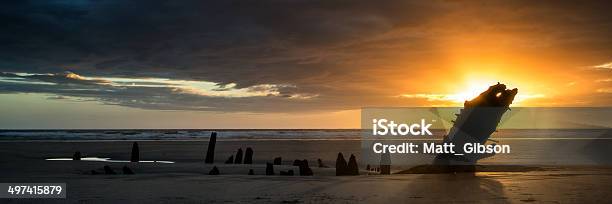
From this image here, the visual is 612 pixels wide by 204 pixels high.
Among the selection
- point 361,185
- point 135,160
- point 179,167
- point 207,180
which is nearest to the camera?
point 361,185

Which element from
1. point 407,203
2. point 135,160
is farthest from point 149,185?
point 135,160

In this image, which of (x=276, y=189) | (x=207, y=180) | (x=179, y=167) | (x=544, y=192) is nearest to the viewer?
(x=544, y=192)

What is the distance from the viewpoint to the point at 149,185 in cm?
1430

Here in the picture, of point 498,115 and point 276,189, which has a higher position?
point 498,115

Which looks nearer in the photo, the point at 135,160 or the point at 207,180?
the point at 207,180

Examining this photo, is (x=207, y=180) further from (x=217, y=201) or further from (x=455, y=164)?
(x=455, y=164)

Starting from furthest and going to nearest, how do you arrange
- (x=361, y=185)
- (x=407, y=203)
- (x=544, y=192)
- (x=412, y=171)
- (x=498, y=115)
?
1. (x=412, y=171)
2. (x=498, y=115)
3. (x=361, y=185)
4. (x=544, y=192)
5. (x=407, y=203)

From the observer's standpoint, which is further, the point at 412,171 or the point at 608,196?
the point at 412,171

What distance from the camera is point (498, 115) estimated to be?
61.9 ft

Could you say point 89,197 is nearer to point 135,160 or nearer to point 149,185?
point 149,185

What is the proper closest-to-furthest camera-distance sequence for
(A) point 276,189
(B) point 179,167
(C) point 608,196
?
(C) point 608,196 < (A) point 276,189 < (B) point 179,167

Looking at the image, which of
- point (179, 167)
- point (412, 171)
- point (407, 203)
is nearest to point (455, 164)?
point (412, 171)

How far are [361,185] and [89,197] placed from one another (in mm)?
6890

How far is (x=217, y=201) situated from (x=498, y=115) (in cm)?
1196
